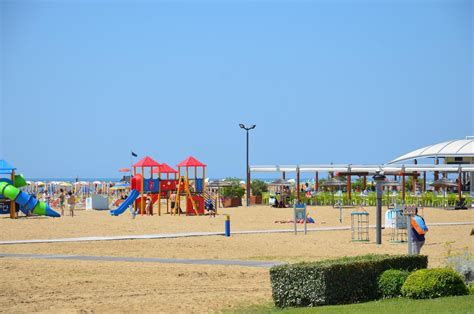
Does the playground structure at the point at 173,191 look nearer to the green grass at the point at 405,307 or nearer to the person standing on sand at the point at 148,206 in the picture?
the person standing on sand at the point at 148,206

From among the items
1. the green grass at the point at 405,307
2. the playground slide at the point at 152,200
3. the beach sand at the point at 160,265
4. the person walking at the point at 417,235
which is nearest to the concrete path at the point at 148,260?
the beach sand at the point at 160,265

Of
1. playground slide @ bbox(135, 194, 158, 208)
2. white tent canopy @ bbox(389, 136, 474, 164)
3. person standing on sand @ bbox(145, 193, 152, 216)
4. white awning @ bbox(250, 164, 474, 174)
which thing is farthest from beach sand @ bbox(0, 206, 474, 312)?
white tent canopy @ bbox(389, 136, 474, 164)

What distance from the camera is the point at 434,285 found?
43.9 ft

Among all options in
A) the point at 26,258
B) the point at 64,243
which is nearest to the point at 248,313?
the point at 26,258

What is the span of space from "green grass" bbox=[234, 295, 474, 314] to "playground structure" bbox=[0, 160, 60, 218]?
1241 inches

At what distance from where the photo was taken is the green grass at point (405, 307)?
12159mm

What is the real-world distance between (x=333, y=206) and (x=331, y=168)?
409 inches

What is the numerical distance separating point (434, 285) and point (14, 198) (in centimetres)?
3320

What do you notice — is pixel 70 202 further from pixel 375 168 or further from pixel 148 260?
pixel 375 168

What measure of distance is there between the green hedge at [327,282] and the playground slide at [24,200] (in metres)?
31.2

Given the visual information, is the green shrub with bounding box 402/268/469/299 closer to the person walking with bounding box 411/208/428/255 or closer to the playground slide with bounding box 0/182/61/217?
the person walking with bounding box 411/208/428/255

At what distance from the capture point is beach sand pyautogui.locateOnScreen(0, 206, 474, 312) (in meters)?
15.5

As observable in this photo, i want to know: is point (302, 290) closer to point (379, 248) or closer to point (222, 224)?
point (379, 248)

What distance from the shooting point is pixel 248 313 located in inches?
553
